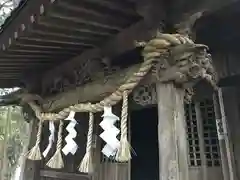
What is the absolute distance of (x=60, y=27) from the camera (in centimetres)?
198

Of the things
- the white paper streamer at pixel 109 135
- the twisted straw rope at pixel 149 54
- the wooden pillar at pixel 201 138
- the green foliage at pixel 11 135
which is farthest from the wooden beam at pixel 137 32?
the green foliage at pixel 11 135

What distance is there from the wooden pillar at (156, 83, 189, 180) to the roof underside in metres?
0.65

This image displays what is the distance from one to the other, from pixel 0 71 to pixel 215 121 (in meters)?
2.56

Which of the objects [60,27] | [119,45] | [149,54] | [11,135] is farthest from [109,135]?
[11,135]

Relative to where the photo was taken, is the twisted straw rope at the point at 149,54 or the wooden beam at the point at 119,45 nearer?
the twisted straw rope at the point at 149,54

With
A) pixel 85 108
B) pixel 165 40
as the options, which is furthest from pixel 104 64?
pixel 165 40

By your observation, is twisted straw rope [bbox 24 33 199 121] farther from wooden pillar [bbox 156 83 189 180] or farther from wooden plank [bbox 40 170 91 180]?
wooden plank [bbox 40 170 91 180]

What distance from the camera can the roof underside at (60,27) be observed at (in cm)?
174

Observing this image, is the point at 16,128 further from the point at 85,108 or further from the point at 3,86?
the point at 85,108

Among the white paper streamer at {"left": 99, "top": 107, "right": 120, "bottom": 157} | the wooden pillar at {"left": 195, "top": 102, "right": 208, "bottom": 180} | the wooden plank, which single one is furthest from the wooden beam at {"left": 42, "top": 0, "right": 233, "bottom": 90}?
the wooden plank

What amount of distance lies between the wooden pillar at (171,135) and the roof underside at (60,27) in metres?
0.65

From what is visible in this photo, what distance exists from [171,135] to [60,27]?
1.16m

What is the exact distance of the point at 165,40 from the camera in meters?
1.56

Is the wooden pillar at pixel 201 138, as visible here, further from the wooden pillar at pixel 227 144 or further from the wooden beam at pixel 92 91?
the wooden beam at pixel 92 91
